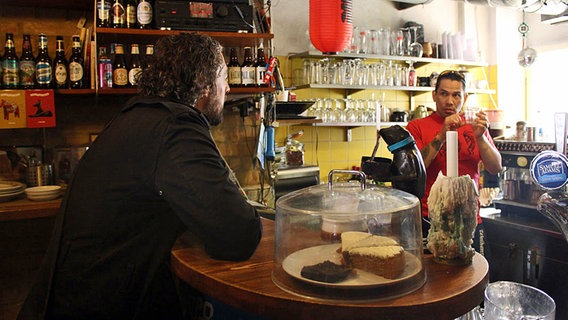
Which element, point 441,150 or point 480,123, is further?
point 441,150

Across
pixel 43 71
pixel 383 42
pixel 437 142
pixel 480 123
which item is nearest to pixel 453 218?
pixel 437 142

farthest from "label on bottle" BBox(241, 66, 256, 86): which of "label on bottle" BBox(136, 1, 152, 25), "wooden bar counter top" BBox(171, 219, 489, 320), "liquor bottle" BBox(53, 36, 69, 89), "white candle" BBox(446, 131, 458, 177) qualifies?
"white candle" BBox(446, 131, 458, 177)

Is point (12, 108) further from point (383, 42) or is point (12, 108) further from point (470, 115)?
point (383, 42)

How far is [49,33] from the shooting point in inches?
129

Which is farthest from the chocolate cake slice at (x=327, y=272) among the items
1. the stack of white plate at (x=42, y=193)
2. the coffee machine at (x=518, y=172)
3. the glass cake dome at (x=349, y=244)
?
the coffee machine at (x=518, y=172)

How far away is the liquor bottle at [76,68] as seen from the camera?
10.0 feet

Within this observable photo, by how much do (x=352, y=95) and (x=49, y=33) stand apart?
3.16m

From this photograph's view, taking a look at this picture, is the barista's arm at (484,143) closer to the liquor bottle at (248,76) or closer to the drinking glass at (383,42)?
the liquor bottle at (248,76)

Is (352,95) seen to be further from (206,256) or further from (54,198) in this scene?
(206,256)

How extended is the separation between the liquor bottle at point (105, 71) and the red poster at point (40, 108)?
356 millimetres

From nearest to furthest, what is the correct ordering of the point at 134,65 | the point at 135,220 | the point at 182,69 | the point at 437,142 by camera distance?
the point at 135,220 → the point at 182,69 → the point at 437,142 → the point at 134,65

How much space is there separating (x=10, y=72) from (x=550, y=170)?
9.99ft

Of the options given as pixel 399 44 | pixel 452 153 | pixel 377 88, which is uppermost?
pixel 399 44

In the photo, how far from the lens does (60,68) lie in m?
3.06
